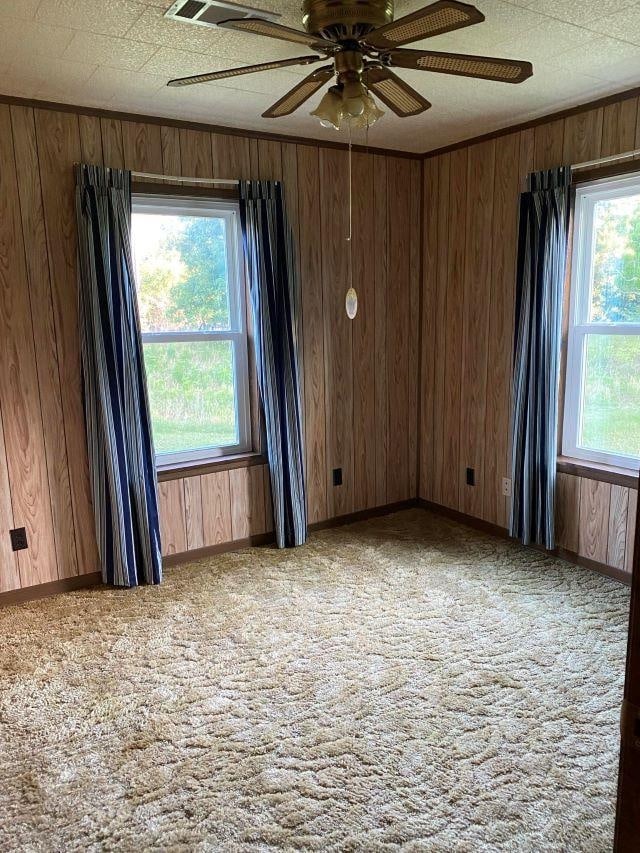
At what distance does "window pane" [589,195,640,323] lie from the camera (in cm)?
320

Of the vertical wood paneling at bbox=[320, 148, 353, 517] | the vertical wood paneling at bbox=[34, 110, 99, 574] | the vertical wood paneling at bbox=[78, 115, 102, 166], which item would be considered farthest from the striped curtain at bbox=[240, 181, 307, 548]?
the vertical wood paneling at bbox=[34, 110, 99, 574]

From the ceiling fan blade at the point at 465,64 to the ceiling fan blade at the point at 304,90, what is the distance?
228mm

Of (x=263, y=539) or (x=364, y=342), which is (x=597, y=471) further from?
(x=263, y=539)

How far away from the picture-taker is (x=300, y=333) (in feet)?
13.0

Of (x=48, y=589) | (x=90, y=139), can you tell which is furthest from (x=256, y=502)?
(x=90, y=139)

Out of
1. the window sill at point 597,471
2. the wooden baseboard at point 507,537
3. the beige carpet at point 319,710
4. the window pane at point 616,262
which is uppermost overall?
the window pane at point 616,262

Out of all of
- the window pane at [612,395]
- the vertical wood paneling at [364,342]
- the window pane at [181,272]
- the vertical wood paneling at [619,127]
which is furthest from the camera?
the vertical wood paneling at [364,342]

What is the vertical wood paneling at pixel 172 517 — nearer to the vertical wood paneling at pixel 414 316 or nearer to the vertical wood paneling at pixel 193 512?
the vertical wood paneling at pixel 193 512

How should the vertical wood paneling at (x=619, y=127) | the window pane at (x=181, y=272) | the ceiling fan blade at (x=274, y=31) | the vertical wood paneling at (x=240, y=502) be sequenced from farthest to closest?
1. the vertical wood paneling at (x=240, y=502)
2. the window pane at (x=181, y=272)
3. the vertical wood paneling at (x=619, y=127)
4. the ceiling fan blade at (x=274, y=31)

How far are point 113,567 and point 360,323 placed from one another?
219 cm

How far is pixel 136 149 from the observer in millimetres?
3324

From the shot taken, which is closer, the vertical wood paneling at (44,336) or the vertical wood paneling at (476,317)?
the vertical wood paneling at (44,336)

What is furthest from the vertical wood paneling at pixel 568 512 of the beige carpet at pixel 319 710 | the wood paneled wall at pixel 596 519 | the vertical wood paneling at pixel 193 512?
the vertical wood paneling at pixel 193 512

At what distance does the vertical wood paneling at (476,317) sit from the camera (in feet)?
12.7
